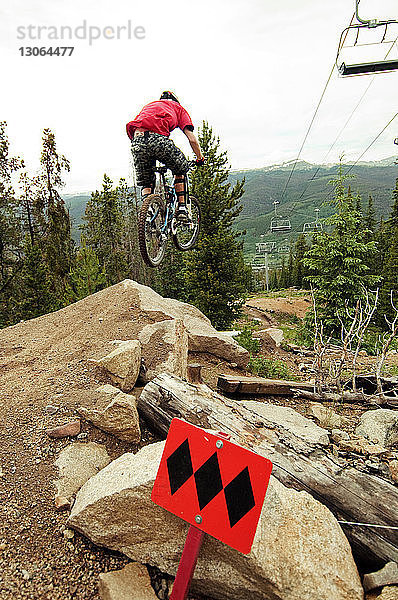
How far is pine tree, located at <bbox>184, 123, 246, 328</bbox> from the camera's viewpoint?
18781mm

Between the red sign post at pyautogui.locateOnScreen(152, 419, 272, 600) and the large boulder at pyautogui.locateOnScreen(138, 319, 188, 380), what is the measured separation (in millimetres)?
2966

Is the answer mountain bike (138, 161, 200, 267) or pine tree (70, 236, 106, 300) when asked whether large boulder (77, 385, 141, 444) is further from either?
pine tree (70, 236, 106, 300)

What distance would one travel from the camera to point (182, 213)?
692cm

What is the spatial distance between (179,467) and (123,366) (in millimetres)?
2655

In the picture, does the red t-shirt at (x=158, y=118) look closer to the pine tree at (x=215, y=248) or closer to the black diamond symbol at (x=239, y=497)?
the black diamond symbol at (x=239, y=497)

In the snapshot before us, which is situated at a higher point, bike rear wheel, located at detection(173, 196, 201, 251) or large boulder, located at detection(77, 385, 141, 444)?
bike rear wheel, located at detection(173, 196, 201, 251)

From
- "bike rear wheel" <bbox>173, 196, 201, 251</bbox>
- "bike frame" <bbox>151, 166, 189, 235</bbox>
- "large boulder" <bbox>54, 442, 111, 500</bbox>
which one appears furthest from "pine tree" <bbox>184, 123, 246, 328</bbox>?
"large boulder" <bbox>54, 442, 111, 500</bbox>

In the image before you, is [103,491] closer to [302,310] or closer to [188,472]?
[188,472]

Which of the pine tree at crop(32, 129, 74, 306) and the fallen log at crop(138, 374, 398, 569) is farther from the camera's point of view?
the pine tree at crop(32, 129, 74, 306)

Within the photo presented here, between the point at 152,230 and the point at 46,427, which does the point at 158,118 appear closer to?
the point at 152,230

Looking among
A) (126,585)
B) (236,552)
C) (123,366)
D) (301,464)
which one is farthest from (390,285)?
(126,585)

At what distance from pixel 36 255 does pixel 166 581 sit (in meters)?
20.4

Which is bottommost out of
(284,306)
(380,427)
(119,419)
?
(284,306)

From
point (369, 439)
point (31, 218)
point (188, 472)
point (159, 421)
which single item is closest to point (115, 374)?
point (159, 421)
